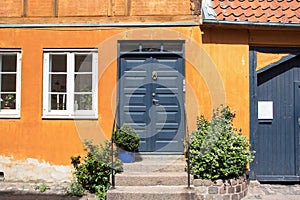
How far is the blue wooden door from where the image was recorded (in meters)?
7.56

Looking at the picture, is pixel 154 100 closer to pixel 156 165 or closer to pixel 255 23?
pixel 156 165

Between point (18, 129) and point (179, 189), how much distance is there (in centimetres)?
384

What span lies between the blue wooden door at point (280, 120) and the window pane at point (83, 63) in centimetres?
376

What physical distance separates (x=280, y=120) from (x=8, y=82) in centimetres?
616

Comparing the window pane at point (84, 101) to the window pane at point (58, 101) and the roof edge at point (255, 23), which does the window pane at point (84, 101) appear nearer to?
the window pane at point (58, 101)

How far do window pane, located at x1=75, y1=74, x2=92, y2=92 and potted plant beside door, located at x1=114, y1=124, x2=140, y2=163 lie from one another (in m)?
1.40

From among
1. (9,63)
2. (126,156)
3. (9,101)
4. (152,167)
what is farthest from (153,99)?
(9,63)

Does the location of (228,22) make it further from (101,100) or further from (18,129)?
(18,129)

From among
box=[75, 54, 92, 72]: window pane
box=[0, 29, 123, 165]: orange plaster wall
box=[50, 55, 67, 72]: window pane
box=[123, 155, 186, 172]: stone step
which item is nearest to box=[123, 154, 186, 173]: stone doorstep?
box=[123, 155, 186, 172]: stone step

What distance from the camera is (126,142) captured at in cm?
681

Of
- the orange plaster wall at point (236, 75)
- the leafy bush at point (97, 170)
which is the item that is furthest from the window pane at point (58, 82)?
the orange plaster wall at point (236, 75)

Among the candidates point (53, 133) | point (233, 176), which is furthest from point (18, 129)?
point (233, 176)

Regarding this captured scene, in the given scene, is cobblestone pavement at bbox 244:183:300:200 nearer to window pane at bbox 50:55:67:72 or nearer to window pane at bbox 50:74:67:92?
window pane at bbox 50:74:67:92

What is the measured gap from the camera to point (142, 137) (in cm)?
764
